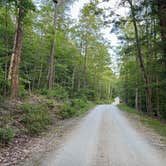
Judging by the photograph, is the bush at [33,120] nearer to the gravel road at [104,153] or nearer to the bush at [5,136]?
the gravel road at [104,153]

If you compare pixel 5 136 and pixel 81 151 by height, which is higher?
pixel 5 136

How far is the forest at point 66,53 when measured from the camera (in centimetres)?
1122

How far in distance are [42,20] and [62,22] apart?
619 centimetres

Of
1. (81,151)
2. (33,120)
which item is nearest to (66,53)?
(33,120)

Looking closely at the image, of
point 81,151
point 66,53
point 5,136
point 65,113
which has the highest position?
point 66,53

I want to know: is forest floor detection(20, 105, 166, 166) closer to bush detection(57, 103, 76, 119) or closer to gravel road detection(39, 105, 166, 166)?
gravel road detection(39, 105, 166, 166)

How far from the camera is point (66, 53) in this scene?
98.5 feet

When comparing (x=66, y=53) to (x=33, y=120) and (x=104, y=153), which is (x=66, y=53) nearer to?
(x=33, y=120)

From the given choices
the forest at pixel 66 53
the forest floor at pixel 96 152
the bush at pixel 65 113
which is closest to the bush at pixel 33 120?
the forest at pixel 66 53

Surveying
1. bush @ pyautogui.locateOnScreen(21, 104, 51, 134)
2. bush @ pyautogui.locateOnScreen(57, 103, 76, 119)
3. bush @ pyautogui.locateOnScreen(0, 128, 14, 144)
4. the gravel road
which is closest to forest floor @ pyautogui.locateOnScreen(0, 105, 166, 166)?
the gravel road

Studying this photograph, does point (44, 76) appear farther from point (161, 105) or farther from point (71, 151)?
point (71, 151)

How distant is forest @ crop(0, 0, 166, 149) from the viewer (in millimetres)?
11219

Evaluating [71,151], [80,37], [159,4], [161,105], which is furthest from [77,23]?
[71,151]

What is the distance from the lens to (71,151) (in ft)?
21.5
